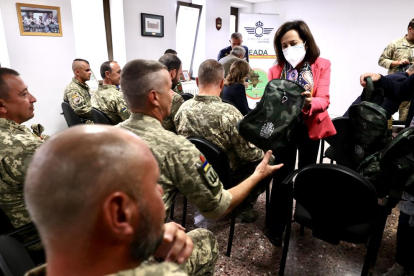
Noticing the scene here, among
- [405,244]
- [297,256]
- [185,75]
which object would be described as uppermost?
[185,75]

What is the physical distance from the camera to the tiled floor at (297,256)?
5.99 ft

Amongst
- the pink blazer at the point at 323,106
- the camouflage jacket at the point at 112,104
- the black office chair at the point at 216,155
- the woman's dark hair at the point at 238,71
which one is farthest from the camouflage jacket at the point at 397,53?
the camouflage jacket at the point at 112,104

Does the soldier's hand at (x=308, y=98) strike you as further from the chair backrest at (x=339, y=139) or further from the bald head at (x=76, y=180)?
the bald head at (x=76, y=180)

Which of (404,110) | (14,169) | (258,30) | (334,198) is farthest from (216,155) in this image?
(258,30)

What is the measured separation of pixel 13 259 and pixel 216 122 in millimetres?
1403

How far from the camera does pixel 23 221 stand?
4.39 ft

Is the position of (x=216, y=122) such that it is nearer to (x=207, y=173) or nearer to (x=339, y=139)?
(x=207, y=173)

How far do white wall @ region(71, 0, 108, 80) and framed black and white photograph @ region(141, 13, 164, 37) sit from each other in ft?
2.34

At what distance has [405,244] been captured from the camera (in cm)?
154

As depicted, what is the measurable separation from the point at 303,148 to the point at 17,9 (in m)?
3.91

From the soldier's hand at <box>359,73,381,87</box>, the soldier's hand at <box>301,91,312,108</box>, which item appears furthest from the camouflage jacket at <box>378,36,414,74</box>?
the soldier's hand at <box>301,91,312,108</box>

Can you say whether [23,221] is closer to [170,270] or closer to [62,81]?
[170,270]

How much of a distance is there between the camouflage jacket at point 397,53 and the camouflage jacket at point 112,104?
3746 millimetres

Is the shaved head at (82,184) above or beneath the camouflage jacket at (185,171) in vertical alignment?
above
